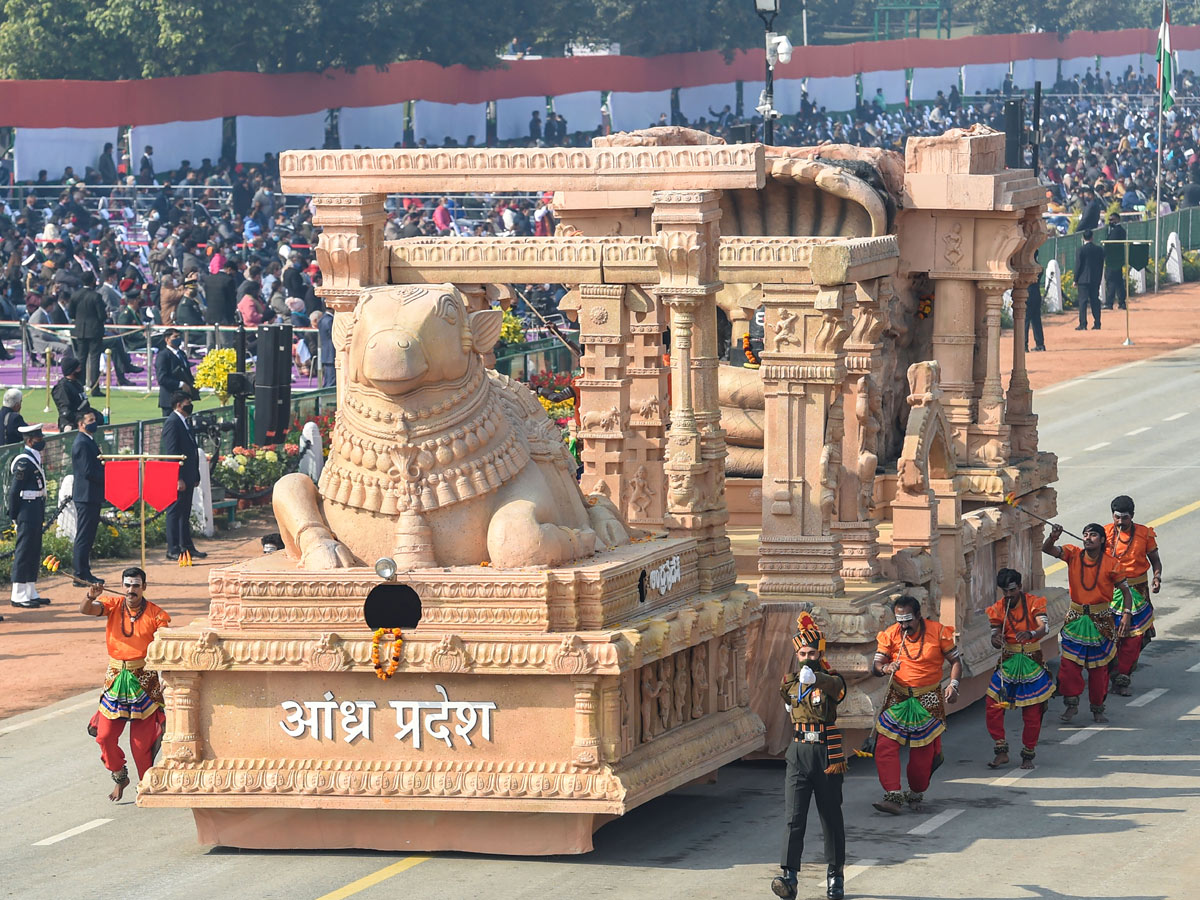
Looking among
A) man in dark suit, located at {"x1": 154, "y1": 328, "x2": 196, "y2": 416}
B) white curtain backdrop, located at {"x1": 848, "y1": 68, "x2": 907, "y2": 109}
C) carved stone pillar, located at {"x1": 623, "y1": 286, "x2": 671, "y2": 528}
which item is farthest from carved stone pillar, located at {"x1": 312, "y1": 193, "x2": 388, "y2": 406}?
white curtain backdrop, located at {"x1": 848, "y1": 68, "x2": 907, "y2": 109}

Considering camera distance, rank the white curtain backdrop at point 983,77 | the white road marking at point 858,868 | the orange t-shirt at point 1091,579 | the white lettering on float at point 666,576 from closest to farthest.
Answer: the white road marking at point 858,868 → the white lettering on float at point 666,576 → the orange t-shirt at point 1091,579 → the white curtain backdrop at point 983,77

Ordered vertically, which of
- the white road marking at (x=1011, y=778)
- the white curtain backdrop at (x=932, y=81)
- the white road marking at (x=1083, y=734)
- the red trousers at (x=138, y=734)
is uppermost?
the white curtain backdrop at (x=932, y=81)

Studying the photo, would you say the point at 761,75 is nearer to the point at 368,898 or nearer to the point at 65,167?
the point at 65,167

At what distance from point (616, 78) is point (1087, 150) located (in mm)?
13205

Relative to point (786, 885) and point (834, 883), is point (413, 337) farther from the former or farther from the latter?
point (834, 883)

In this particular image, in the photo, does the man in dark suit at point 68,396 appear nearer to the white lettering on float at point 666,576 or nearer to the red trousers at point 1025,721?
the red trousers at point 1025,721

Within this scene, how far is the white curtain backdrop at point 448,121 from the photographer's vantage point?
65.5 metres

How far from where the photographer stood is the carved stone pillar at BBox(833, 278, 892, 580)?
18.8 meters

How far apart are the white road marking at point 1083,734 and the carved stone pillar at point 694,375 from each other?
3.41 metres

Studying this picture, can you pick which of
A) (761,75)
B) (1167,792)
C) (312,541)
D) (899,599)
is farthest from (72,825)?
(761,75)

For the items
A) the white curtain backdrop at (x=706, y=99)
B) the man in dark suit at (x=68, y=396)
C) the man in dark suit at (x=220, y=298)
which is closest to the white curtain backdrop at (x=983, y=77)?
the white curtain backdrop at (x=706, y=99)

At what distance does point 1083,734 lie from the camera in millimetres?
19203

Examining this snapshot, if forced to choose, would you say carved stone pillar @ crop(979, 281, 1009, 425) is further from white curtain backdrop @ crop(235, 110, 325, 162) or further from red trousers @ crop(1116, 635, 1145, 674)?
white curtain backdrop @ crop(235, 110, 325, 162)

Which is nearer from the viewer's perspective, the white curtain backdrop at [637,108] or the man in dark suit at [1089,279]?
the man in dark suit at [1089,279]
